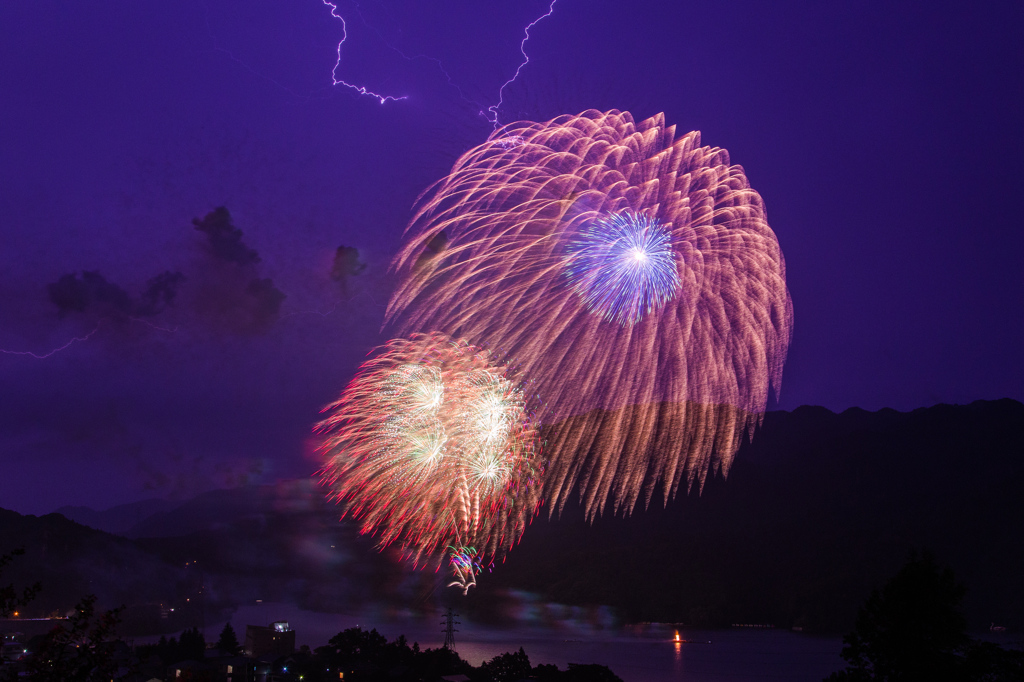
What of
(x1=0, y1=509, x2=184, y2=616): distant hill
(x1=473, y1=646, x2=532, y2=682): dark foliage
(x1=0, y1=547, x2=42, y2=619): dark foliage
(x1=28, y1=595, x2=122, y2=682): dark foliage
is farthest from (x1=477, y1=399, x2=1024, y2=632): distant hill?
(x1=0, y1=547, x2=42, y2=619): dark foliage

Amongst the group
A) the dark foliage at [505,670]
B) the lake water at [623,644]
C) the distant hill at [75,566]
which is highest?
the distant hill at [75,566]

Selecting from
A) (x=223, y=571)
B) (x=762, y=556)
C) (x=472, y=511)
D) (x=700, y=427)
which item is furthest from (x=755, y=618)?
(x=472, y=511)

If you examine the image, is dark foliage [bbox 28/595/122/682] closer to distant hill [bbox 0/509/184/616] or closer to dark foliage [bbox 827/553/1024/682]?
dark foliage [bbox 827/553/1024/682]

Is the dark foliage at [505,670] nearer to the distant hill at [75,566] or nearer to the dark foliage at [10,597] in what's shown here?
the dark foliage at [10,597]

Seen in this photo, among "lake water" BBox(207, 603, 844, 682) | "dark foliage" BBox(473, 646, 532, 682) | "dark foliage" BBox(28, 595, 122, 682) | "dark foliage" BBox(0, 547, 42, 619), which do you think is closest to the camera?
"dark foliage" BBox(0, 547, 42, 619)

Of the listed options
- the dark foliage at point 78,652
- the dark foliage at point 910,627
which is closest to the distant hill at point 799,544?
the dark foliage at point 910,627

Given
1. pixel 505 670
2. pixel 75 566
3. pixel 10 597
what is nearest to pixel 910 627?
pixel 10 597
